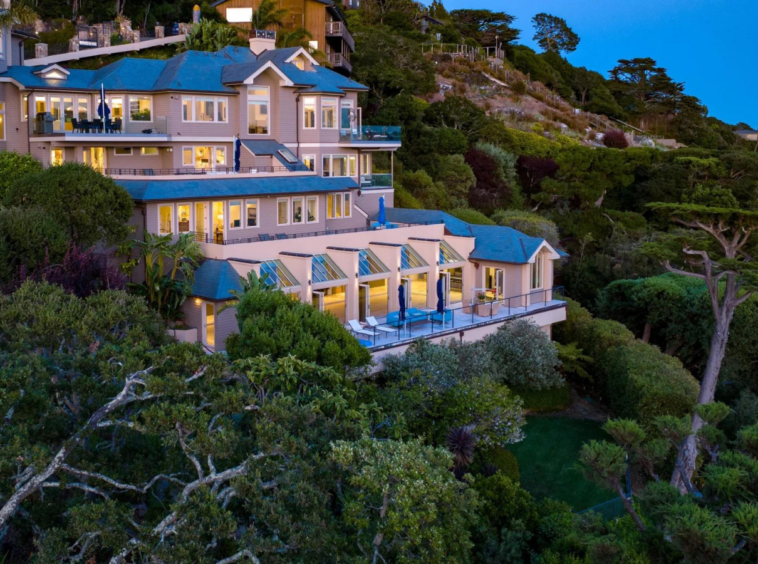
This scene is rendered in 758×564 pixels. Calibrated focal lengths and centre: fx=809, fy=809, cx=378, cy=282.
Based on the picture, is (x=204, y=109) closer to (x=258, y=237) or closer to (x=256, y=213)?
(x=256, y=213)

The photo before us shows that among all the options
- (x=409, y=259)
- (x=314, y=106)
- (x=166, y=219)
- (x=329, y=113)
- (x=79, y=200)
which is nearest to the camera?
(x=79, y=200)

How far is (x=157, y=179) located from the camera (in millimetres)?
33844

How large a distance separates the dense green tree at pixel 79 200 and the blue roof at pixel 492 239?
1647 centimetres

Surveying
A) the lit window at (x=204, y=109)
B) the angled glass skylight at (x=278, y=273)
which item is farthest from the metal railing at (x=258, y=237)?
the lit window at (x=204, y=109)

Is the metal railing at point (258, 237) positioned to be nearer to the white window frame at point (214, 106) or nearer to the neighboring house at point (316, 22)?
the white window frame at point (214, 106)

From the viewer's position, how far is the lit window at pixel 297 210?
37031mm

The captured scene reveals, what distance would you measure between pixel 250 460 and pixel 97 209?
17771mm

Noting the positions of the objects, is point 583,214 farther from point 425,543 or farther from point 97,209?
point 425,543

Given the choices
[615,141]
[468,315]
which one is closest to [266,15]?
[468,315]

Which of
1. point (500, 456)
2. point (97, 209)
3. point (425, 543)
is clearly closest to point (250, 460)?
point (425, 543)

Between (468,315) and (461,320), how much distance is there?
3.50ft

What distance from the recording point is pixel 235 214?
3500 centimetres

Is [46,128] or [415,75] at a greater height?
[415,75]

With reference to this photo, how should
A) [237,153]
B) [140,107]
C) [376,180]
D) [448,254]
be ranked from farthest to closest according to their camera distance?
[376,180], [448,254], [140,107], [237,153]
